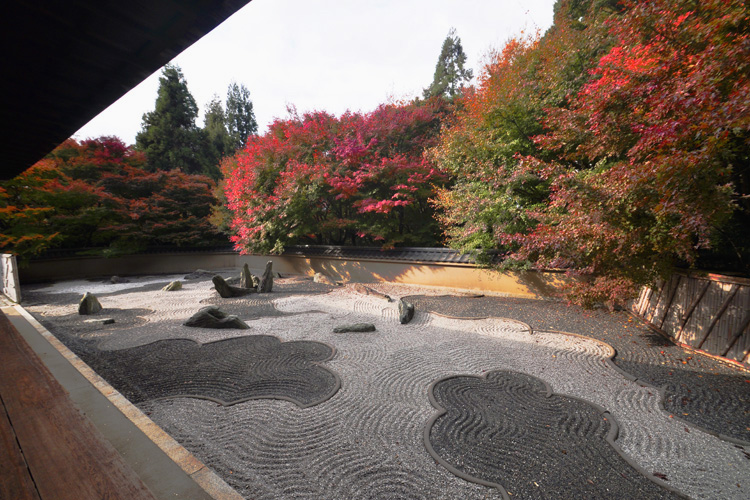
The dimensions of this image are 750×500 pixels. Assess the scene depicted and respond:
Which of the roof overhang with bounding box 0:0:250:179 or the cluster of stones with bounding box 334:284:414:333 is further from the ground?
the roof overhang with bounding box 0:0:250:179

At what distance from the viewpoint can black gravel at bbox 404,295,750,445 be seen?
9.98 feet

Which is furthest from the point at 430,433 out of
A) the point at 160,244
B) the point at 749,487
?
the point at 160,244

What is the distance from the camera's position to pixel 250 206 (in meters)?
13.3

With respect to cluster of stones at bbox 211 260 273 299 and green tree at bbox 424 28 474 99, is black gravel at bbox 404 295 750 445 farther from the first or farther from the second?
green tree at bbox 424 28 474 99

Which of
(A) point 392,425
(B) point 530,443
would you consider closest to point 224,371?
(A) point 392,425

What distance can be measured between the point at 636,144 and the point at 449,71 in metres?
19.4

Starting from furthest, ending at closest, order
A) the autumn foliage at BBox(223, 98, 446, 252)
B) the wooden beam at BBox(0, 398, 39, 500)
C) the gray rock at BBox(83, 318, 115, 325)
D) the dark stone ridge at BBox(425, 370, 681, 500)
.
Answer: the autumn foliage at BBox(223, 98, 446, 252)
the gray rock at BBox(83, 318, 115, 325)
the dark stone ridge at BBox(425, 370, 681, 500)
the wooden beam at BBox(0, 398, 39, 500)

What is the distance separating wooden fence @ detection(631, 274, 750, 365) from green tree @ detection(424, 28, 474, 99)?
17.1m

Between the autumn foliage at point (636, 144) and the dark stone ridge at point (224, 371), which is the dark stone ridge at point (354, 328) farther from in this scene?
the autumn foliage at point (636, 144)

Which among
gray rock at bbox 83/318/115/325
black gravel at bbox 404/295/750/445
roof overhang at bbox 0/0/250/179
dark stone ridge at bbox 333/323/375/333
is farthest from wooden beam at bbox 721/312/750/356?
gray rock at bbox 83/318/115/325

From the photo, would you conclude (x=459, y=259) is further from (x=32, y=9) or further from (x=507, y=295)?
(x=32, y=9)

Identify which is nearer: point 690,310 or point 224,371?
point 224,371

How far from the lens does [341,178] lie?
38.0 feet

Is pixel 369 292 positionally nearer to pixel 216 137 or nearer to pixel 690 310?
pixel 690 310
